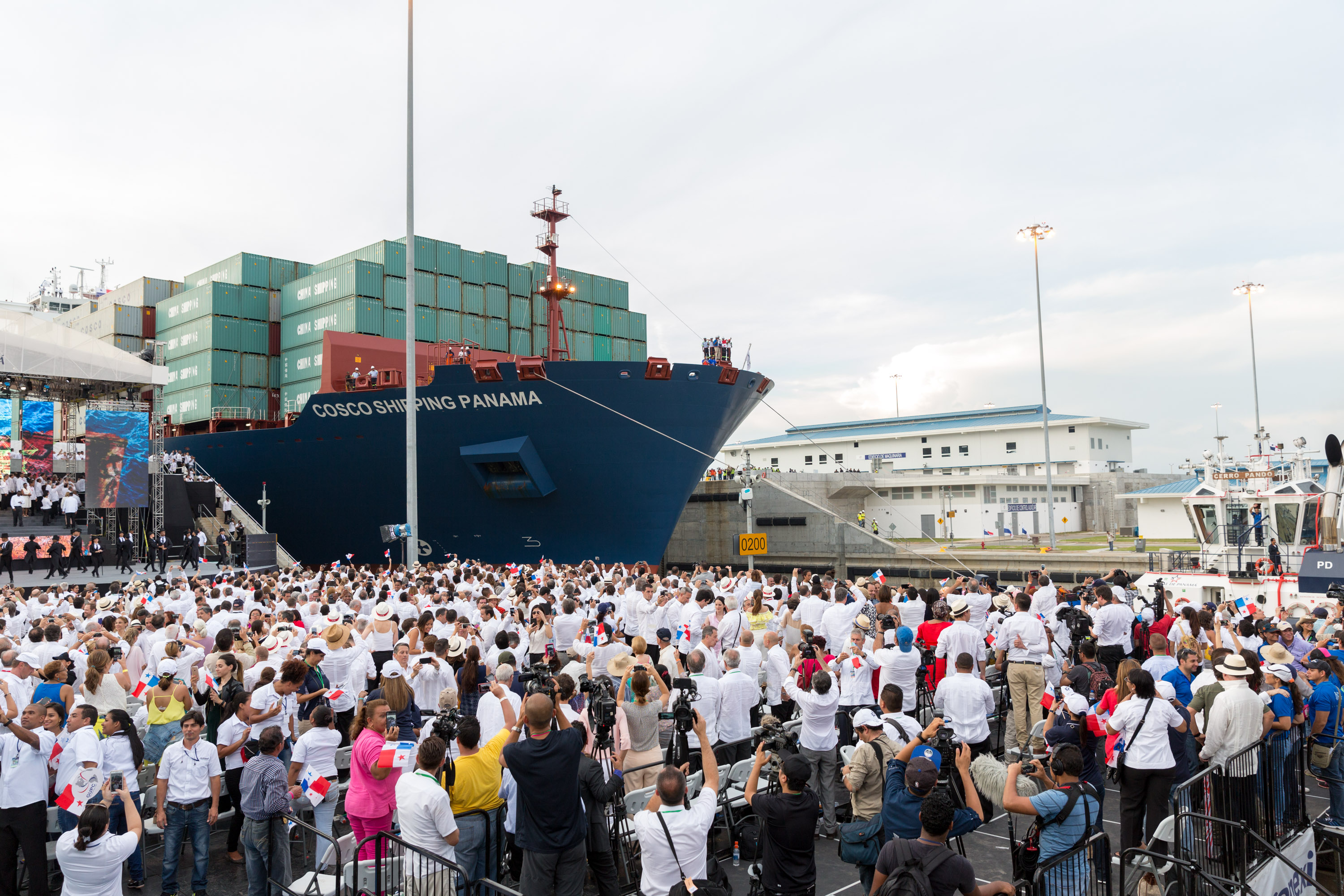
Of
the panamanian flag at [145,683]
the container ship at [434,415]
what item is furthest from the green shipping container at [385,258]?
the panamanian flag at [145,683]

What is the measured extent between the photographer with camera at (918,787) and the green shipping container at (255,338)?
3692 centimetres

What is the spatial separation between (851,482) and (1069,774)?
41613 mm

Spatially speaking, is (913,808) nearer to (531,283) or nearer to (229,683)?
(229,683)

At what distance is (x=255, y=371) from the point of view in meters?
36.0

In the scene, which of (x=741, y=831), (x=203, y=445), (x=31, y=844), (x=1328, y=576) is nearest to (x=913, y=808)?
(x=741, y=831)

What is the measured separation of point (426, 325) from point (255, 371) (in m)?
8.53

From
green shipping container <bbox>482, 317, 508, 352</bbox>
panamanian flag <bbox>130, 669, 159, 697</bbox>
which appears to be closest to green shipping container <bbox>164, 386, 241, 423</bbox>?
green shipping container <bbox>482, 317, 508, 352</bbox>

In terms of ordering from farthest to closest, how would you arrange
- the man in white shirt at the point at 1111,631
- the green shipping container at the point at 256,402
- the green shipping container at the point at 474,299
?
the green shipping container at the point at 474,299
the green shipping container at the point at 256,402
the man in white shirt at the point at 1111,631

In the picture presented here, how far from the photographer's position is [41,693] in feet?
23.3

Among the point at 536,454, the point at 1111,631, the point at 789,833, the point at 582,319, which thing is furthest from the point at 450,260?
the point at 789,833

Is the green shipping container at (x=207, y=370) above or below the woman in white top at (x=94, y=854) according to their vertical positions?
above

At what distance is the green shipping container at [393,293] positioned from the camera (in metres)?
33.4

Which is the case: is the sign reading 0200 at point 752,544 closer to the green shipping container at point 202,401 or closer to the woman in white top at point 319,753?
the woman in white top at point 319,753

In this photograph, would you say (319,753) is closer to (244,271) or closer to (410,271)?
(410,271)
